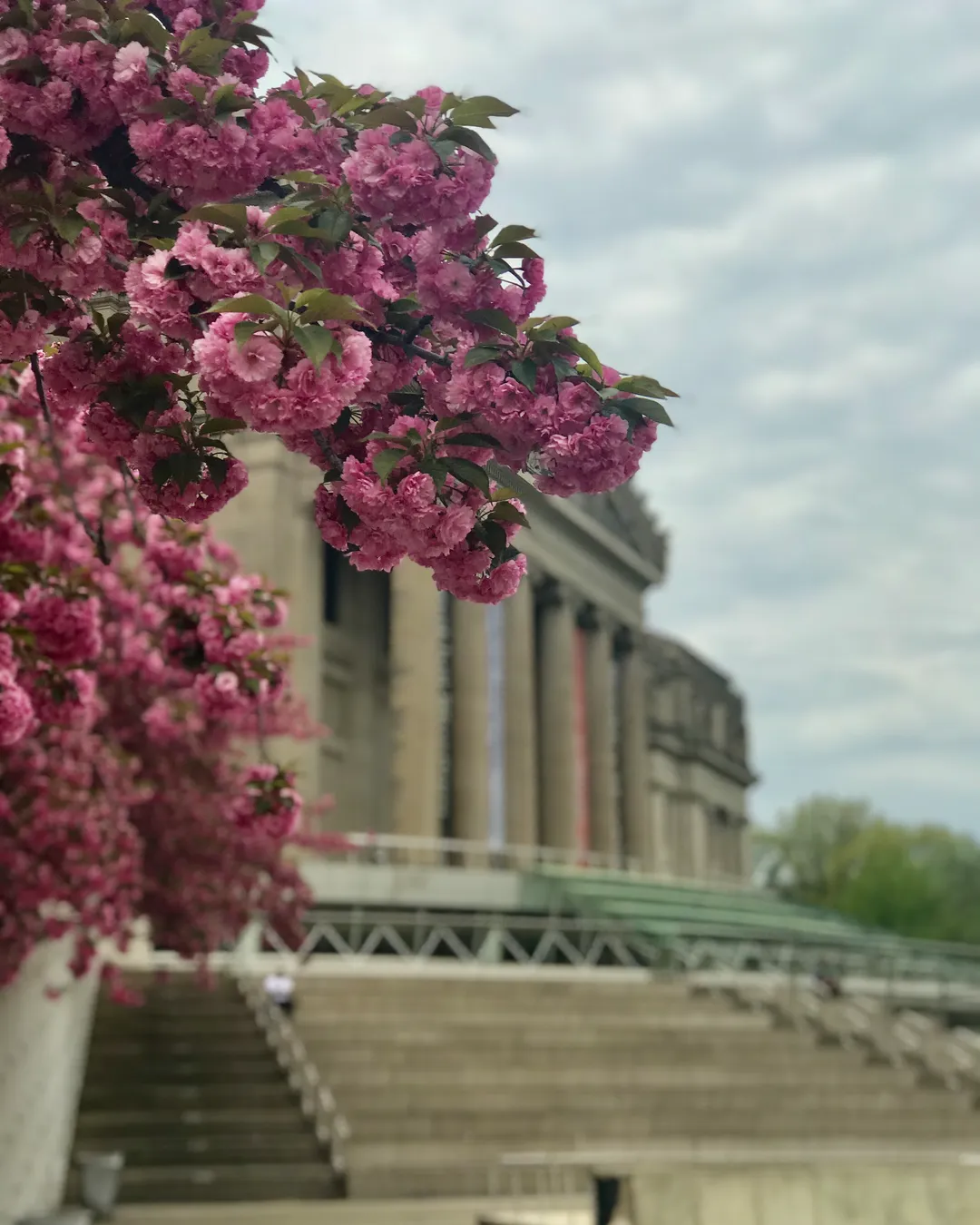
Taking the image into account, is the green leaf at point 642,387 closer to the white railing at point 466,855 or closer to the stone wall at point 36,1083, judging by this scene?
the stone wall at point 36,1083

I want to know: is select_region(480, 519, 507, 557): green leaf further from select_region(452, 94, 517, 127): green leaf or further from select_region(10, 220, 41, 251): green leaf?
select_region(10, 220, 41, 251): green leaf

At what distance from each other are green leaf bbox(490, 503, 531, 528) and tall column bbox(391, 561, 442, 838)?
37.2 m

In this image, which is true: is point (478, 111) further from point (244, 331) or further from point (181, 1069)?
point (181, 1069)

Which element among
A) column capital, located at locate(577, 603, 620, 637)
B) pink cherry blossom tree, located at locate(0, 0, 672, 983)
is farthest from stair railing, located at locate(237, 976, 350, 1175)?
column capital, located at locate(577, 603, 620, 637)

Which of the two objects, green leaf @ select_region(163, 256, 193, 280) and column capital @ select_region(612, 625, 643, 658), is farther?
column capital @ select_region(612, 625, 643, 658)

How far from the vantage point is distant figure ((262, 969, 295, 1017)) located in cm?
2270

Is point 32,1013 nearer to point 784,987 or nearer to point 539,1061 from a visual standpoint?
point 539,1061

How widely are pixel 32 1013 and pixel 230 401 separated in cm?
1218

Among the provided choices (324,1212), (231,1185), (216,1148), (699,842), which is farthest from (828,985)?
(699,842)

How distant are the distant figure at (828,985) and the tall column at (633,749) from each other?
78.3 ft

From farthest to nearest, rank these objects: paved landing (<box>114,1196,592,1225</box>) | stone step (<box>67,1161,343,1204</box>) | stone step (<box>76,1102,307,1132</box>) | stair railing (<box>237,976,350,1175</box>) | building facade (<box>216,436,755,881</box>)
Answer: building facade (<box>216,436,755,881</box>) < stone step (<box>76,1102,307,1132</box>) < stair railing (<box>237,976,350,1175</box>) < stone step (<box>67,1161,343,1204</box>) < paved landing (<box>114,1196,592,1225</box>)

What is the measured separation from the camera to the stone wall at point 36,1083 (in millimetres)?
13984

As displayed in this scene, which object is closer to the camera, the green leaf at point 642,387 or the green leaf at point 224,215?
the green leaf at point 224,215

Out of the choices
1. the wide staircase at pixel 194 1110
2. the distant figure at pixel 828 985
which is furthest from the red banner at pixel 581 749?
the wide staircase at pixel 194 1110
